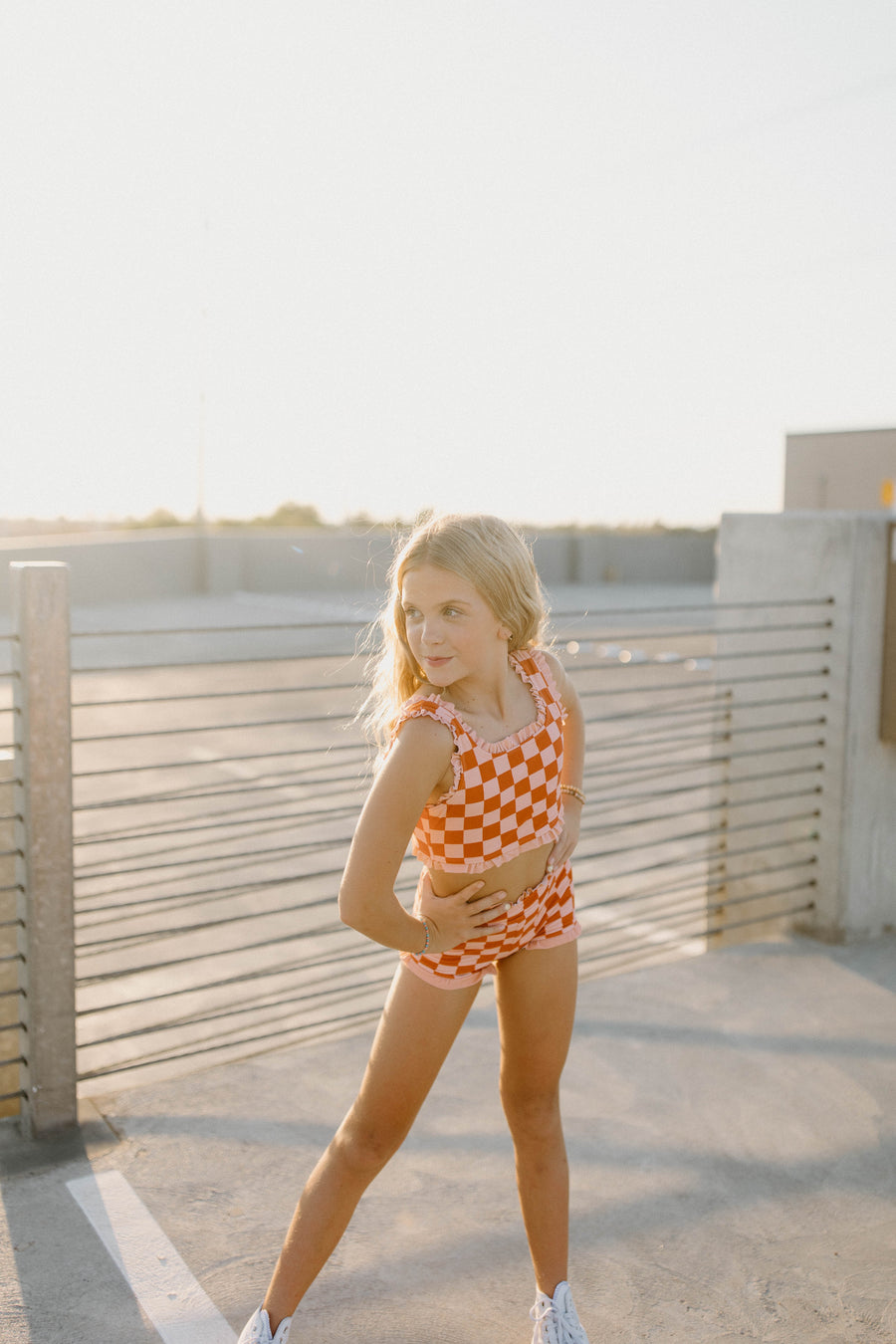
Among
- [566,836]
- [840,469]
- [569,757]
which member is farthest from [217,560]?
[566,836]

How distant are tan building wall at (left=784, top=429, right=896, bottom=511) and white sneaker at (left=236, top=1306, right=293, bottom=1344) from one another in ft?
72.2

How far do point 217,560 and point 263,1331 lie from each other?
23572mm

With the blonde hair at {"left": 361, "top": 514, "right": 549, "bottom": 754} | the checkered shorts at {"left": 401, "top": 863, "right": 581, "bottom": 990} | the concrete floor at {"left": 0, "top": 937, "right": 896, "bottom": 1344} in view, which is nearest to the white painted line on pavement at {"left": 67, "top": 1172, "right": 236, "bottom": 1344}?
the concrete floor at {"left": 0, "top": 937, "right": 896, "bottom": 1344}

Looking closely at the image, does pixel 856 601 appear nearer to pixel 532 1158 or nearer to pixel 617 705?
pixel 532 1158

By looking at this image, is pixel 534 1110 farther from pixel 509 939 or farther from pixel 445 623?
pixel 445 623

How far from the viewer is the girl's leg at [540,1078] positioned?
7.09 ft

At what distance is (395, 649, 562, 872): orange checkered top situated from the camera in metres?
1.97

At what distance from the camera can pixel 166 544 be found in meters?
24.2

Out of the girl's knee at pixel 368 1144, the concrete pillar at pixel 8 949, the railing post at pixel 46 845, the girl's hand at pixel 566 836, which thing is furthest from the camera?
the concrete pillar at pixel 8 949

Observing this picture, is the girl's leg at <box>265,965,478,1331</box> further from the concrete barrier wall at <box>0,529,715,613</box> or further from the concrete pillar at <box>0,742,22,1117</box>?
the concrete barrier wall at <box>0,529,715,613</box>

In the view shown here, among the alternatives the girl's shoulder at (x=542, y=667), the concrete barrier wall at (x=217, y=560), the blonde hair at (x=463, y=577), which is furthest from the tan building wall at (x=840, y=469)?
the blonde hair at (x=463, y=577)

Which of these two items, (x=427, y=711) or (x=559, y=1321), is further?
(x=559, y=1321)

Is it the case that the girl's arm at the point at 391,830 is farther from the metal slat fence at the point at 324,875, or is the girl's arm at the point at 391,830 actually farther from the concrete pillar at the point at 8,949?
the concrete pillar at the point at 8,949

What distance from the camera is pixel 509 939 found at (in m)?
2.09
